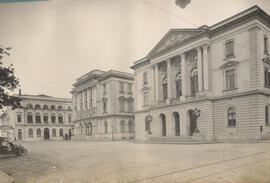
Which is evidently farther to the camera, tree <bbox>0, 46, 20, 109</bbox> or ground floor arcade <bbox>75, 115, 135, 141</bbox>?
ground floor arcade <bbox>75, 115, 135, 141</bbox>

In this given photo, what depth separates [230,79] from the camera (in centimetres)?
1580

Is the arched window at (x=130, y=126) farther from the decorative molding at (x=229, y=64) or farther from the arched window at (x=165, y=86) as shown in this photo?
the decorative molding at (x=229, y=64)

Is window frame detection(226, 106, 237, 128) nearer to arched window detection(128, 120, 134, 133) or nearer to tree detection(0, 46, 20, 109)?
arched window detection(128, 120, 134, 133)

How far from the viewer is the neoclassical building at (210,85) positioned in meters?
13.7

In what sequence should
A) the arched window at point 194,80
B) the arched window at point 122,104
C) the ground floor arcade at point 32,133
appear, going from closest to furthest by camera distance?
1. the ground floor arcade at point 32,133
2. the arched window at point 194,80
3. the arched window at point 122,104

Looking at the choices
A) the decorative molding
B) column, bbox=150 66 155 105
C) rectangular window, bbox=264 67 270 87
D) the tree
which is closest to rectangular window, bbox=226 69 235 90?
the decorative molding

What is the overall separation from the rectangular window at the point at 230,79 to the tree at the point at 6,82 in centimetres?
1293

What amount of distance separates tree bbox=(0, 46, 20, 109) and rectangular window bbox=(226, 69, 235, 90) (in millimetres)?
12927

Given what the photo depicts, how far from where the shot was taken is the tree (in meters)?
7.33

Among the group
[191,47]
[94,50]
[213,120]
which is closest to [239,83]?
[213,120]

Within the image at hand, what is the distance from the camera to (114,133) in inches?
947

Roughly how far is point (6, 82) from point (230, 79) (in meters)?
13.3

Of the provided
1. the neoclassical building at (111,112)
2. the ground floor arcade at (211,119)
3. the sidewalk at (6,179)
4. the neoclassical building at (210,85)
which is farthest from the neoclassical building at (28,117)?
the ground floor arcade at (211,119)

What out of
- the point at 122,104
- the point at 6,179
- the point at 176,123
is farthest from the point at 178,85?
the point at 6,179
